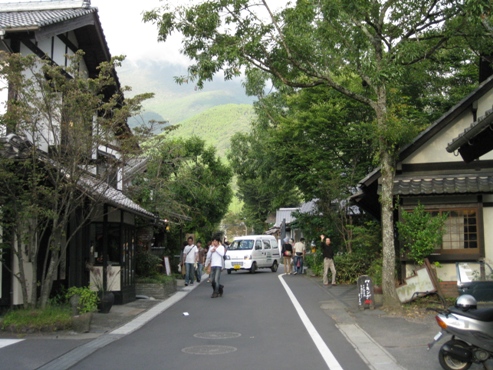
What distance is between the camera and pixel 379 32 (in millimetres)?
13484

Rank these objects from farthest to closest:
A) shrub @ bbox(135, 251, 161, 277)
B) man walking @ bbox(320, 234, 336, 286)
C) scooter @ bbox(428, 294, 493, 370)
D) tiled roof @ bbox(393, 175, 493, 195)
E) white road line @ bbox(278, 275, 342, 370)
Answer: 1. man walking @ bbox(320, 234, 336, 286)
2. shrub @ bbox(135, 251, 161, 277)
3. tiled roof @ bbox(393, 175, 493, 195)
4. white road line @ bbox(278, 275, 342, 370)
5. scooter @ bbox(428, 294, 493, 370)

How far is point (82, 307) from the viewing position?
37.1 ft

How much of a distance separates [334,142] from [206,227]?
41.6 feet

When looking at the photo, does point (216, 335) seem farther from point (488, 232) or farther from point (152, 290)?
point (488, 232)

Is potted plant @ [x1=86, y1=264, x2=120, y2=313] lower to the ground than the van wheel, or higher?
higher

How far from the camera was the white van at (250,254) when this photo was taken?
101 ft

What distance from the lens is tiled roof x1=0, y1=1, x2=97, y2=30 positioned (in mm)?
13566

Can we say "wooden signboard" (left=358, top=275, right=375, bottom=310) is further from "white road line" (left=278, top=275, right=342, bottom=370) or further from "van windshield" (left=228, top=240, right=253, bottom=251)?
"van windshield" (left=228, top=240, right=253, bottom=251)

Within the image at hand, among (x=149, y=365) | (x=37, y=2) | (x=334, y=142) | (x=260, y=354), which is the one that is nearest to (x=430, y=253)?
(x=260, y=354)

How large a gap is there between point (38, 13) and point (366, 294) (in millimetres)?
12226

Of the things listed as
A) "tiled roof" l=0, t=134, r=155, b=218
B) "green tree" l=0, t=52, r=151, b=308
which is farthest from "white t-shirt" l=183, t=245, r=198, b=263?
"green tree" l=0, t=52, r=151, b=308

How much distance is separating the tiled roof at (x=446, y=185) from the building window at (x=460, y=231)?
0.78 m

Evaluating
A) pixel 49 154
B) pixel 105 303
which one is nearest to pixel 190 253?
pixel 105 303

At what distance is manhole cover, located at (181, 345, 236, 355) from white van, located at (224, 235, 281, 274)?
69.6 ft
